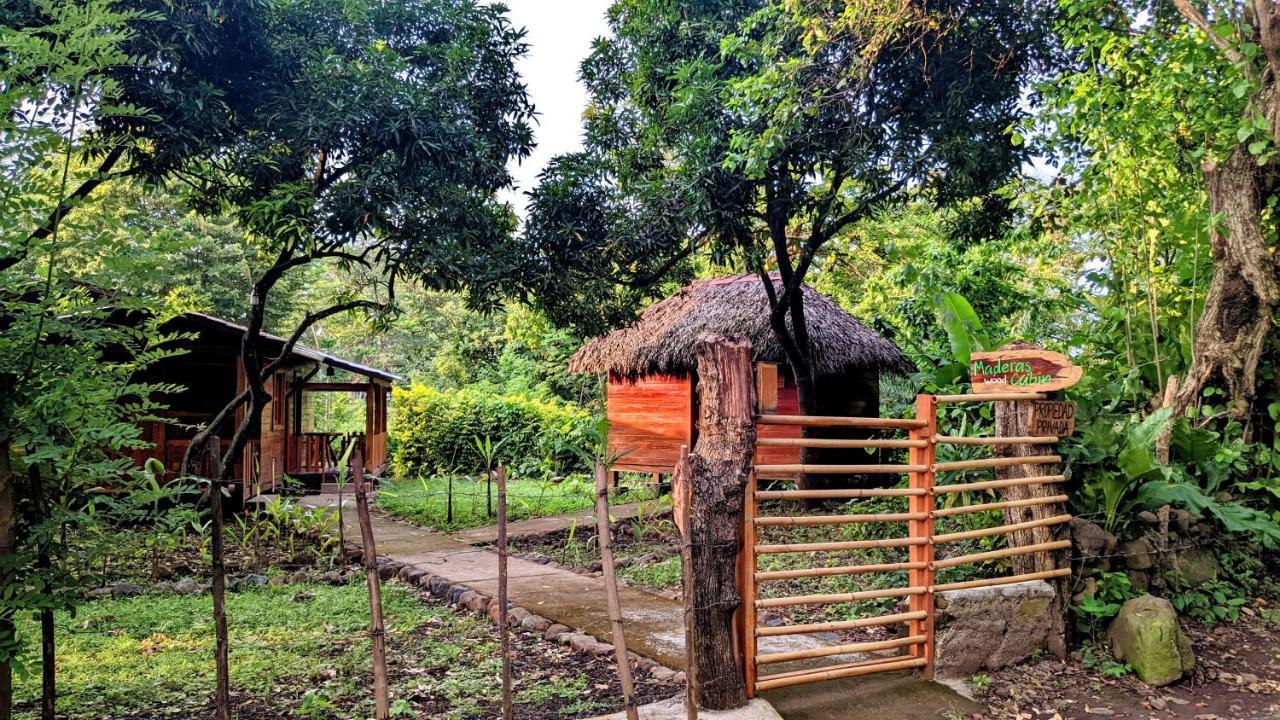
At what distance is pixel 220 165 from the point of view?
7.32m

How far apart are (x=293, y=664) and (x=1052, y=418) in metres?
5.21

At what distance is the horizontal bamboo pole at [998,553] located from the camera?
15.7 ft

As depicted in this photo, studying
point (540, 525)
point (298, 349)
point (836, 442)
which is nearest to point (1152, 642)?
point (836, 442)

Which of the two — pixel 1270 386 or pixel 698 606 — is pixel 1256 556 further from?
pixel 698 606

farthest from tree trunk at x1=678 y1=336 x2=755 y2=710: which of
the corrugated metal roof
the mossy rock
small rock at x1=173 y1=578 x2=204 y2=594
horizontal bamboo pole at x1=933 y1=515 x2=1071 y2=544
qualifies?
the corrugated metal roof

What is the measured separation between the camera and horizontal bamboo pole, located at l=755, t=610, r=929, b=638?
13.7 feet

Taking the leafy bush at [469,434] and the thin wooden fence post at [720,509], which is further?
the leafy bush at [469,434]

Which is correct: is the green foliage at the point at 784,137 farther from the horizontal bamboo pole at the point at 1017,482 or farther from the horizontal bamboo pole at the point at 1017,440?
the horizontal bamboo pole at the point at 1017,482

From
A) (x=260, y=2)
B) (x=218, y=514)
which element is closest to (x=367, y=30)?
(x=260, y=2)

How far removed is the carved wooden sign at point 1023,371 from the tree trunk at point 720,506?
229 cm

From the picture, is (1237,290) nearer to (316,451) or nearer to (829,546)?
(829,546)

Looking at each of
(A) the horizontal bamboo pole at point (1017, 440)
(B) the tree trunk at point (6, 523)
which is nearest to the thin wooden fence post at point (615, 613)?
(B) the tree trunk at point (6, 523)

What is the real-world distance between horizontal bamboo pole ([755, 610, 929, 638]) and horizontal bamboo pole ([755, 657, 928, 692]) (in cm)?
22

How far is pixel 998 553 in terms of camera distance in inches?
197
